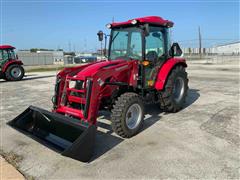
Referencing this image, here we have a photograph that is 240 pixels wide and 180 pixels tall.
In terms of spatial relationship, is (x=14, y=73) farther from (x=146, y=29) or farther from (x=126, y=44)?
(x=146, y=29)

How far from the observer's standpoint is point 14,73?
15539 millimetres

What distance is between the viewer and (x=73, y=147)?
346 centimetres

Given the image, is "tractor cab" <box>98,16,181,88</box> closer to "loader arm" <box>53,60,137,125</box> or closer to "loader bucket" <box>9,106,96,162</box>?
"loader arm" <box>53,60,137,125</box>

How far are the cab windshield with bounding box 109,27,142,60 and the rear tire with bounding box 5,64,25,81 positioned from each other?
37.1 ft

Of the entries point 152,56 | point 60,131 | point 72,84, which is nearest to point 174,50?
point 152,56

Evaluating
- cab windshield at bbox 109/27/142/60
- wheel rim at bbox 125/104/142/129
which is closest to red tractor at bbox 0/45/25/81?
cab windshield at bbox 109/27/142/60

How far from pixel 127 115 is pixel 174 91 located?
2.21 m

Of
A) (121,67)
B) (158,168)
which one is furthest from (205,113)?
(158,168)

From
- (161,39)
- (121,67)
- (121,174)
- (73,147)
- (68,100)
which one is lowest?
(121,174)

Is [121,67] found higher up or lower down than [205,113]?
higher up

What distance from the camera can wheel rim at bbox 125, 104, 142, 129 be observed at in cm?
471

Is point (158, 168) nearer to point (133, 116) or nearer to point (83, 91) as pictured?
point (133, 116)

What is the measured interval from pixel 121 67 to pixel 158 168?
7.00 feet

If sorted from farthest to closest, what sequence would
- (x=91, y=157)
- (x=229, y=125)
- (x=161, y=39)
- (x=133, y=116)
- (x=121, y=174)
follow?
(x=161, y=39) → (x=229, y=125) → (x=133, y=116) → (x=91, y=157) → (x=121, y=174)
